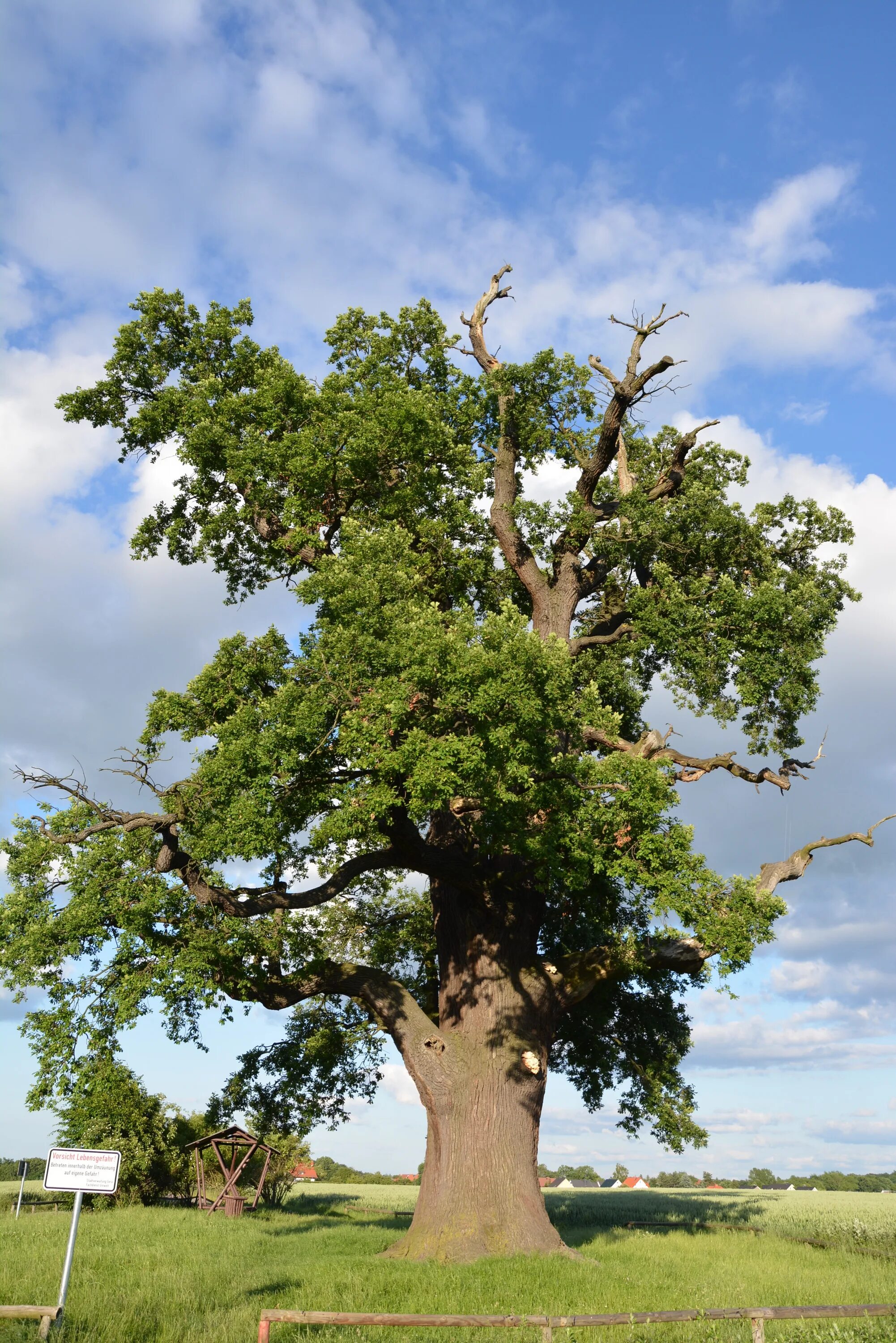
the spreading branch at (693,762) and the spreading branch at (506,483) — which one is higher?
the spreading branch at (506,483)

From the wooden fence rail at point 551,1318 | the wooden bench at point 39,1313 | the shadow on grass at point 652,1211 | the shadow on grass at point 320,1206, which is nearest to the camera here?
the wooden fence rail at point 551,1318

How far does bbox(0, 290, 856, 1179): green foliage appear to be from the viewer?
642 inches

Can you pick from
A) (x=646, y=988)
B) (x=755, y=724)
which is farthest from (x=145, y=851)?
(x=646, y=988)

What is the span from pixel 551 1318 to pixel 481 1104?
9.87 meters

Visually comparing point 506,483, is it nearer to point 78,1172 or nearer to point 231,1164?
point 78,1172

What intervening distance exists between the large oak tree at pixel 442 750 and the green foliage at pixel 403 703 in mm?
81

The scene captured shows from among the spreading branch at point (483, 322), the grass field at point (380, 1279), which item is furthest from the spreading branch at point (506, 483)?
the grass field at point (380, 1279)

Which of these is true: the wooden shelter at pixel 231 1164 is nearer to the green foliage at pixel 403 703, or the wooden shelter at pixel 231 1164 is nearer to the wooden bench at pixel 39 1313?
the green foliage at pixel 403 703

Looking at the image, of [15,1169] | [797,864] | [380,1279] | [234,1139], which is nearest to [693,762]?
[797,864]

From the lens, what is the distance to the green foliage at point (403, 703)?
16297mm

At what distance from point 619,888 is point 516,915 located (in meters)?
2.51

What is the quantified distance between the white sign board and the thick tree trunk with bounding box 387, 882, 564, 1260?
8.50m

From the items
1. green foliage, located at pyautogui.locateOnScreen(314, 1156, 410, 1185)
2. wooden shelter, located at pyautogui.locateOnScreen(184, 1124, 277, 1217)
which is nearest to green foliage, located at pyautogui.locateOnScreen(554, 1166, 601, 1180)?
green foliage, located at pyautogui.locateOnScreen(314, 1156, 410, 1185)

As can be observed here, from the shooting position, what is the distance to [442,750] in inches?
598
